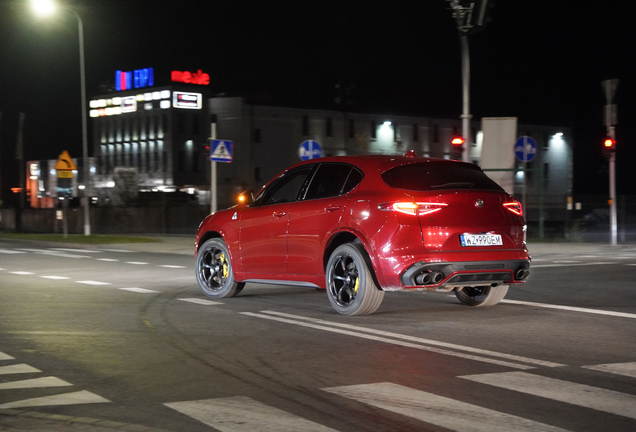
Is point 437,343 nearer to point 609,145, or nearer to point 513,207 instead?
point 513,207

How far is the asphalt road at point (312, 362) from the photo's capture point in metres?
Result: 5.36

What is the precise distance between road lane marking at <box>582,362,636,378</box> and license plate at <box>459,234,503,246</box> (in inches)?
107

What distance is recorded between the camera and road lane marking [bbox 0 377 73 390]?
6.25 meters

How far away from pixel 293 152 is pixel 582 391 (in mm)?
75953

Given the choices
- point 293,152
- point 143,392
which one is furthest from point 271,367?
point 293,152

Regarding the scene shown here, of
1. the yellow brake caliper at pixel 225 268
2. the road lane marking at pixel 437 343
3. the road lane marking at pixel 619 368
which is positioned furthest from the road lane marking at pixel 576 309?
the yellow brake caliper at pixel 225 268

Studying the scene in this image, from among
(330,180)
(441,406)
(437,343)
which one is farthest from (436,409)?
(330,180)

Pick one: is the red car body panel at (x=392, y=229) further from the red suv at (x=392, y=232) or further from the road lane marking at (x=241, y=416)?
the road lane marking at (x=241, y=416)

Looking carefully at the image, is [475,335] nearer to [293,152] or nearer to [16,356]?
[16,356]

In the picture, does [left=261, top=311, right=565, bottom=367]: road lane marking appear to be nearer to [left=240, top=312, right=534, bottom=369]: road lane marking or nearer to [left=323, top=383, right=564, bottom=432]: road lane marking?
[left=240, top=312, right=534, bottom=369]: road lane marking

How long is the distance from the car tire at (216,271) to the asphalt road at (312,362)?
0.23 metres

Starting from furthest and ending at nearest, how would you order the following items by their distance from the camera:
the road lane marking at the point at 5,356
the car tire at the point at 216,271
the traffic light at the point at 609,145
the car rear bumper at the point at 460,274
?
1. the traffic light at the point at 609,145
2. the car tire at the point at 216,271
3. the car rear bumper at the point at 460,274
4. the road lane marking at the point at 5,356

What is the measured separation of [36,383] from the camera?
250 inches

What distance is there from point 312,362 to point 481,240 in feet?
10.3
